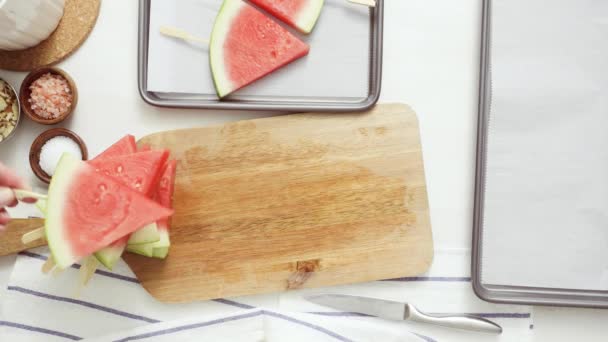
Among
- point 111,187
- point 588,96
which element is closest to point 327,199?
point 111,187

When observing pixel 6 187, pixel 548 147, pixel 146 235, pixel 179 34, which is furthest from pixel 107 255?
pixel 548 147

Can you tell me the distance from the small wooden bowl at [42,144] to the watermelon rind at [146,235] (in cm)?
20

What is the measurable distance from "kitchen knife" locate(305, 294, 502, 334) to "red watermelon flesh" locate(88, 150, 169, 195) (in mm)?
376

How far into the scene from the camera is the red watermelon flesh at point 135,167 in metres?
0.99

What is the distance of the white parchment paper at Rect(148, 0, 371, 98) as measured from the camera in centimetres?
110

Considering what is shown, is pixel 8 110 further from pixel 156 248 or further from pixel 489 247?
pixel 489 247

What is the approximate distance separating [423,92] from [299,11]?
28 cm

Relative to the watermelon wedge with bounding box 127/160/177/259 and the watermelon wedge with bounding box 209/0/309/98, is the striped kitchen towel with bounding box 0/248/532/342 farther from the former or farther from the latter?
the watermelon wedge with bounding box 209/0/309/98

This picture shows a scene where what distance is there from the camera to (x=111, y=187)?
97 cm

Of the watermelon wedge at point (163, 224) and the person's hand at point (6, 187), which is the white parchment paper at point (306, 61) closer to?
the watermelon wedge at point (163, 224)

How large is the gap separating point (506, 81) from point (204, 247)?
0.65 meters

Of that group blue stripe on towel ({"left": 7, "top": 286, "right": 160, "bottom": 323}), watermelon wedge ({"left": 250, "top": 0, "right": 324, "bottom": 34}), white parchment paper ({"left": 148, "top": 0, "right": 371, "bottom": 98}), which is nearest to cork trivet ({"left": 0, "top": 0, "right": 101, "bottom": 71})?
white parchment paper ({"left": 148, "top": 0, "right": 371, "bottom": 98})

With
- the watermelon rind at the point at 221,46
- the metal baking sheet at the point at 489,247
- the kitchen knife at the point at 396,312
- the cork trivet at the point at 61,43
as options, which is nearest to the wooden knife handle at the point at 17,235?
the cork trivet at the point at 61,43

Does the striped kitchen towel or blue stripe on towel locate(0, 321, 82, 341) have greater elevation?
the striped kitchen towel
